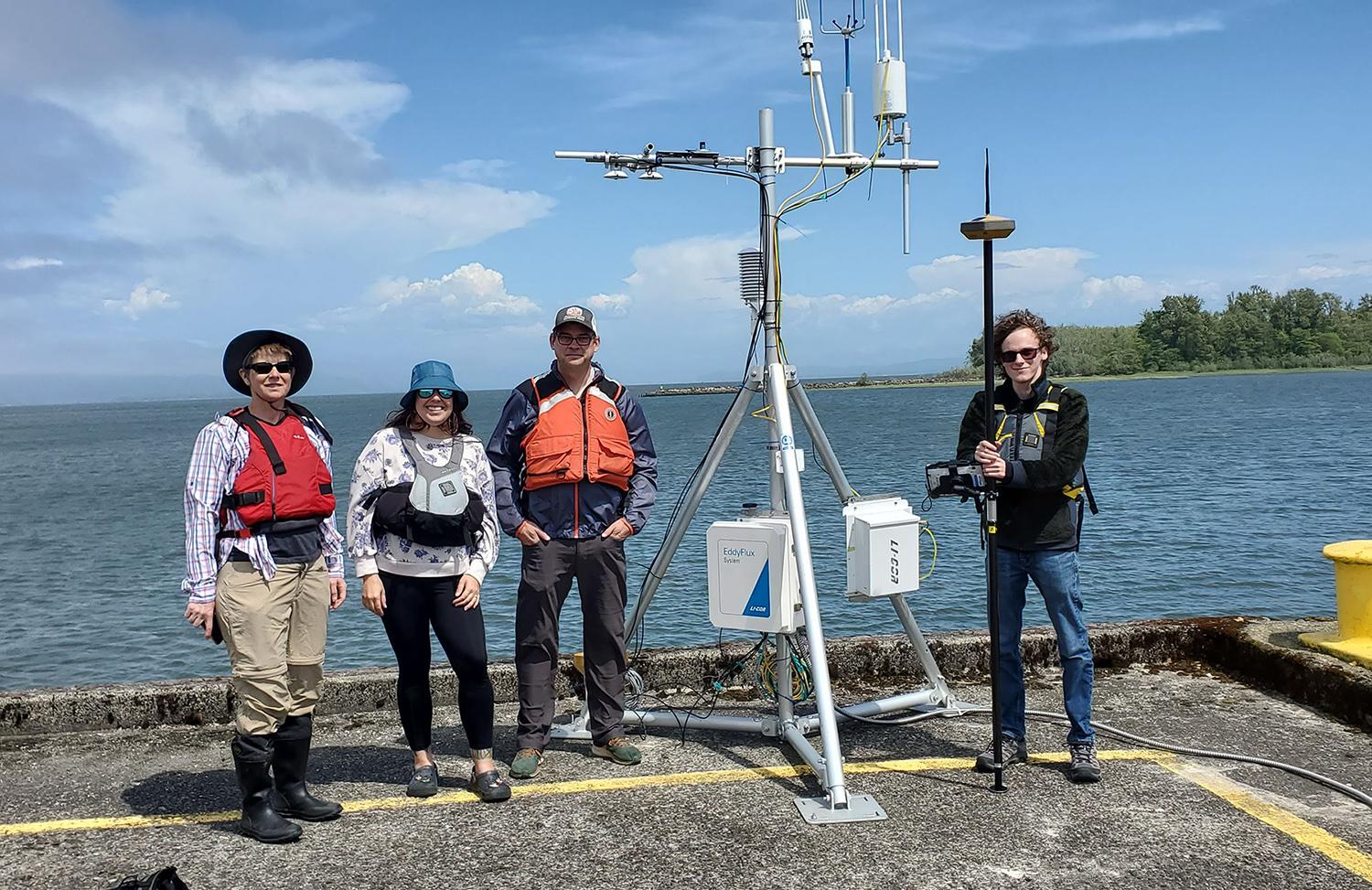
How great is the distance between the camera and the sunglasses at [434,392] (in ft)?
14.9

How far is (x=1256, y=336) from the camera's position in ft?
511

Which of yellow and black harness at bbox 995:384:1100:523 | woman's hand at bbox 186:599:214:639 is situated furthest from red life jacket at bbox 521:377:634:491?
yellow and black harness at bbox 995:384:1100:523

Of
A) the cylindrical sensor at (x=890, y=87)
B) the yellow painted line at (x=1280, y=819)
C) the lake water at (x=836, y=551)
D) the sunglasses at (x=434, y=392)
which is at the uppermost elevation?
the cylindrical sensor at (x=890, y=87)

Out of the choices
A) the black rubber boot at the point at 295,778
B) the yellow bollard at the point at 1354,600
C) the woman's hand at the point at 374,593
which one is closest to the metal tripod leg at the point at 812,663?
the woman's hand at the point at 374,593

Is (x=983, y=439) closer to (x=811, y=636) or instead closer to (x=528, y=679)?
(x=811, y=636)

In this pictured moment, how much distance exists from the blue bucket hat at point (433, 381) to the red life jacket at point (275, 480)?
48 cm

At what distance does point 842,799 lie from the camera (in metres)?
4.21

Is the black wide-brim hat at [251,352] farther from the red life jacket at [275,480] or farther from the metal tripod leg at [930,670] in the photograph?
the metal tripod leg at [930,670]

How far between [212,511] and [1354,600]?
5711 mm

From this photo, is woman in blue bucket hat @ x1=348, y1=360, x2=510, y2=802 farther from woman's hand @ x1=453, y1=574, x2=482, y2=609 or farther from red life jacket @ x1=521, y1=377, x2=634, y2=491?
red life jacket @ x1=521, y1=377, x2=634, y2=491

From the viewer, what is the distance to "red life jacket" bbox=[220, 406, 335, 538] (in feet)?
13.6

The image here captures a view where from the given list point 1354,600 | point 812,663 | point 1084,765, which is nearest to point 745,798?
point 812,663

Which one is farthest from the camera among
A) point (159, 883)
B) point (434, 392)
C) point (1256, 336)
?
point (1256, 336)

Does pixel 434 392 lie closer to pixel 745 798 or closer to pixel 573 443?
pixel 573 443
